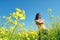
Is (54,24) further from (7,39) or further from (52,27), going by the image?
(7,39)

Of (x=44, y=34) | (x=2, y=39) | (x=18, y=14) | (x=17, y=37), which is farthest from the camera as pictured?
(x=44, y=34)

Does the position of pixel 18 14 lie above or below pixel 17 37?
above

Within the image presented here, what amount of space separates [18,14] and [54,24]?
6.26 feet

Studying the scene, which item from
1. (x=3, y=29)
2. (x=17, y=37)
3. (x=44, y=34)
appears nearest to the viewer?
(x=3, y=29)

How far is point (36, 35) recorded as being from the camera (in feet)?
25.0

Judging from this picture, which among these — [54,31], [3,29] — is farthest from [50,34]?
[3,29]

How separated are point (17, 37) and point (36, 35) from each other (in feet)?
2.34

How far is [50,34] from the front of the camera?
285 inches

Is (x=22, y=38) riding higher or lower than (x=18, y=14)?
lower

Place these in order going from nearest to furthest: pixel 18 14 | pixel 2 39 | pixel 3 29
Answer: pixel 18 14 < pixel 2 39 < pixel 3 29

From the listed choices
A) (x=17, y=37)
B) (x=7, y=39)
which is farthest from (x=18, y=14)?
(x=17, y=37)

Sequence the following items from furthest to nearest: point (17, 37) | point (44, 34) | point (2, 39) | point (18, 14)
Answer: point (44, 34) < point (17, 37) < point (2, 39) < point (18, 14)

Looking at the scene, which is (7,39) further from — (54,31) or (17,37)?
(54,31)

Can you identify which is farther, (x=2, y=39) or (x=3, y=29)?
(x=3, y=29)
